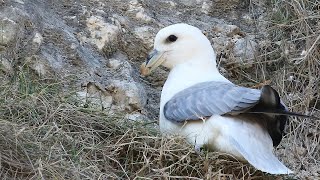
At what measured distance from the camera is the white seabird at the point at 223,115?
3.01 metres

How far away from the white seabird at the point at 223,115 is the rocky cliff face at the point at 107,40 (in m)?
0.32

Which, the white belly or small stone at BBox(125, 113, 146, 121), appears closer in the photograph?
the white belly

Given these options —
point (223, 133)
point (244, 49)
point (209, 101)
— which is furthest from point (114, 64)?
point (223, 133)

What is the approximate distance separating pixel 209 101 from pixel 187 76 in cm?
36

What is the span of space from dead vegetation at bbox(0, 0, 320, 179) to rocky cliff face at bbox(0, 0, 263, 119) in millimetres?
143

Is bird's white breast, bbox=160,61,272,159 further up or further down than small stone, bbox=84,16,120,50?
further up

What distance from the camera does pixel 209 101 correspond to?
10.5 ft

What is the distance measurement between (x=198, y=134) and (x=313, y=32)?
1241mm

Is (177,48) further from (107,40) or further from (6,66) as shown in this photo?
(6,66)

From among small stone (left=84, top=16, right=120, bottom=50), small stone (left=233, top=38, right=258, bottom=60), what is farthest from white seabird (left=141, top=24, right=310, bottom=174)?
small stone (left=233, top=38, right=258, bottom=60)

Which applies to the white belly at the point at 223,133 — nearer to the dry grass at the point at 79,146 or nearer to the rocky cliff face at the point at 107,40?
the dry grass at the point at 79,146

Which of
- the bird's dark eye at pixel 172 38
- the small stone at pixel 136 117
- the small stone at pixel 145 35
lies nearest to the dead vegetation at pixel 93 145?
the small stone at pixel 136 117

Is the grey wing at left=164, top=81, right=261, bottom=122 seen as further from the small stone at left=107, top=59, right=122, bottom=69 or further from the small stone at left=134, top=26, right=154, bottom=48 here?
the small stone at left=134, top=26, right=154, bottom=48

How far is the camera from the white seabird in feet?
9.89
